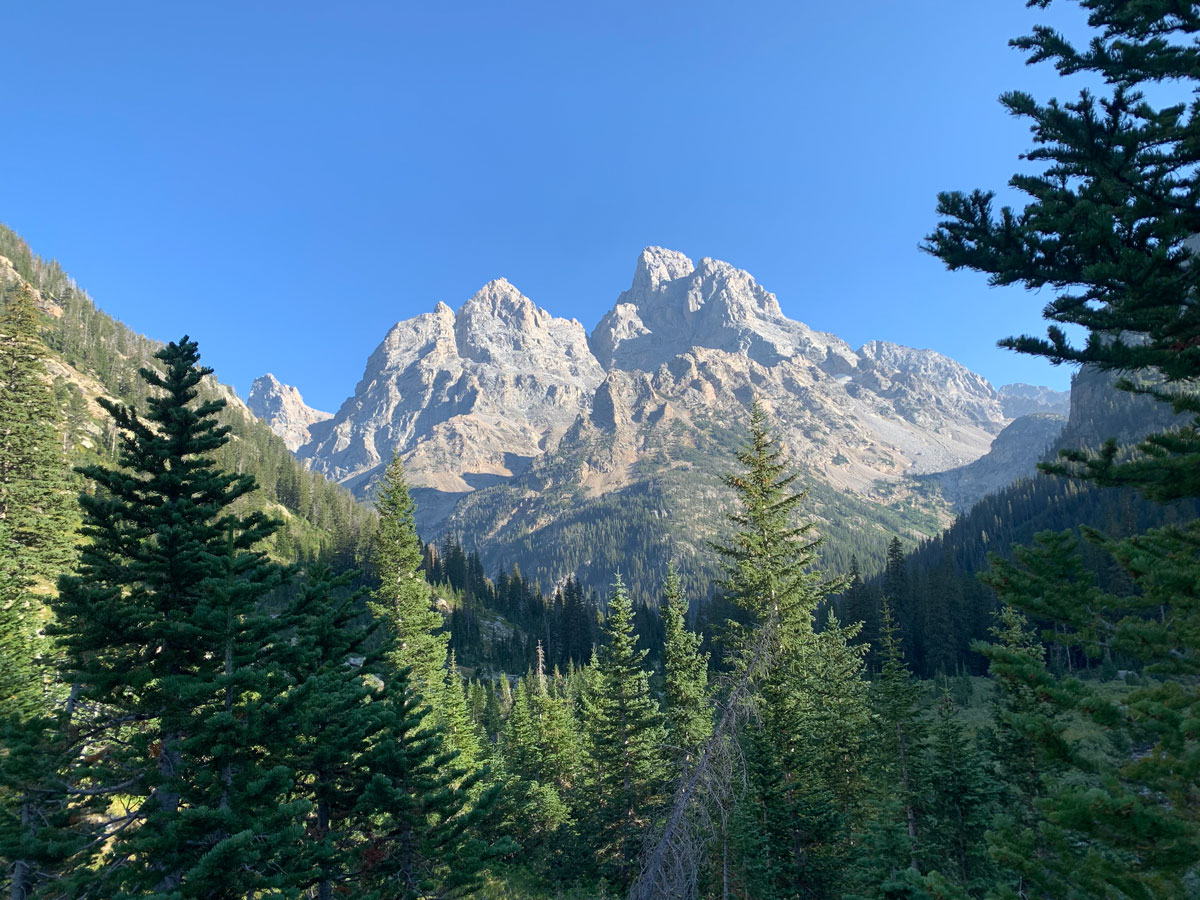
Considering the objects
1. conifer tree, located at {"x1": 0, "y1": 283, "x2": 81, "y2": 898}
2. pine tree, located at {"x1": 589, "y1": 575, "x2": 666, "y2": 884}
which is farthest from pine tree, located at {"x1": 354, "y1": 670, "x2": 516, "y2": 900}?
pine tree, located at {"x1": 589, "y1": 575, "x2": 666, "y2": 884}

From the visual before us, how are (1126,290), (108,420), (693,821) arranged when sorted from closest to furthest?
(1126,290)
(693,821)
(108,420)

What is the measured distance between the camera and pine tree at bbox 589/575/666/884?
25531 millimetres

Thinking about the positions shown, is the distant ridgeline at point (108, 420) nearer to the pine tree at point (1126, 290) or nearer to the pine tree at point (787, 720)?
the pine tree at point (787, 720)

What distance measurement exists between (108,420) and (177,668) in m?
128

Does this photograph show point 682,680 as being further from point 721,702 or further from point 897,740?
point 721,702

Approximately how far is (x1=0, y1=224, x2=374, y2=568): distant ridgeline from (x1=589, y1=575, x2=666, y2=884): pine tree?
79155 mm

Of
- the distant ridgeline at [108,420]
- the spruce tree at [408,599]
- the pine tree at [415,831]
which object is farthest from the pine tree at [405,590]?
the distant ridgeline at [108,420]

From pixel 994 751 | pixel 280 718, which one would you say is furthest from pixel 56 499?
pixel 994 751

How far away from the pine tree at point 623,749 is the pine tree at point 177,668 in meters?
18.1

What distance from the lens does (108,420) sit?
107m

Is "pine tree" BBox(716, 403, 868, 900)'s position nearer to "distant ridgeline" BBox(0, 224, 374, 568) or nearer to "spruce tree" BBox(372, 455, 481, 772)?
"spruce tree" BBox(372, 455, 481, 772)

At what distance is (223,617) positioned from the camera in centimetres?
847

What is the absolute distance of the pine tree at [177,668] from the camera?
7559 mm

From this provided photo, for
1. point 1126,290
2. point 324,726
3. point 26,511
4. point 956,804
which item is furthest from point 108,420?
point 1126,290
